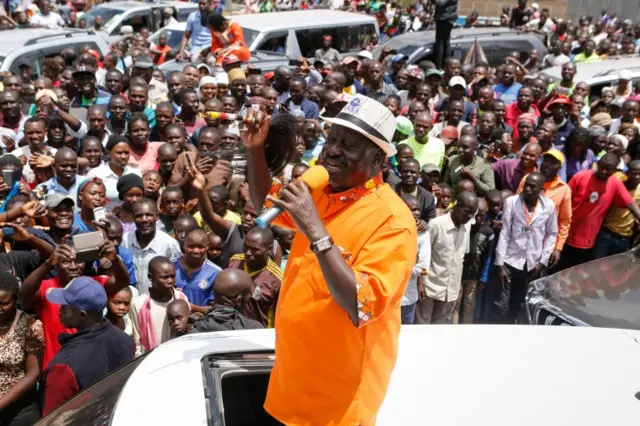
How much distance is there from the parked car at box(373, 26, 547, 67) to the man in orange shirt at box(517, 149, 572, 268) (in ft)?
23.8

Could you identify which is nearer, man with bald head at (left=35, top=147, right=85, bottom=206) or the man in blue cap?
the man in blue cap

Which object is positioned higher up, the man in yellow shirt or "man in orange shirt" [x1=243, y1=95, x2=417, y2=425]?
"man in orange shirt" [x1=243, y1=95, x2=417, y2=425]

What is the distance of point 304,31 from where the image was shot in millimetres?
14633

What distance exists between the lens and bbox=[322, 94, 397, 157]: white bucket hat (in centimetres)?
279

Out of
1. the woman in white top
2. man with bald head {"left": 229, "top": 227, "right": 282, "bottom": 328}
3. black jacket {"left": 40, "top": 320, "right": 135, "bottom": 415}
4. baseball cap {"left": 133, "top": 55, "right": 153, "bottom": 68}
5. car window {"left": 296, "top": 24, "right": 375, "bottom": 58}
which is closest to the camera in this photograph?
black jacket {"left": 40, "top": 320, "right": 135, "bottom": 415}

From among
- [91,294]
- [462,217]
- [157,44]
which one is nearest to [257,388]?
[91,294]

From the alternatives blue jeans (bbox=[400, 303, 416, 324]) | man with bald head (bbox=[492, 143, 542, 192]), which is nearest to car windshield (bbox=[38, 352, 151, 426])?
blue jeans (bbox=[400, 303, 416, 324])

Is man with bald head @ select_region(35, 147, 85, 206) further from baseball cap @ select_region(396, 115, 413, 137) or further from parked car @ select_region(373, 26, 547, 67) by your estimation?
parked car @ select_region(373, 26, 547, 67)

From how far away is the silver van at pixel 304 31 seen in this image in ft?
46.7

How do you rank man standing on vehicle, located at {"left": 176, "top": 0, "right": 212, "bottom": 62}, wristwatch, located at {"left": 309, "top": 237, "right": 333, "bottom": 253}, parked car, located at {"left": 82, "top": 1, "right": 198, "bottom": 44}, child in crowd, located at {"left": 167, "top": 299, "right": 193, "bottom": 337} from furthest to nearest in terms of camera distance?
parked car, located at {"left": 82, "top": 1, "right": 198, "bottom": 44} < man standing on vehicle, located at {"left": 176, "top": 0, "right": 212, "bottom": 62} < child in crowd, located at {"left": 167, "top": 299, "right": 193, "bottom": 337} < wristwatch, located at {"left": 309, "top": 237, "right": 333, "bottom": 253}

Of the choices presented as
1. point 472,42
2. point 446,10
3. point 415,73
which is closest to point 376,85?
point 415,73

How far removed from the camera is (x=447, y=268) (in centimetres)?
695

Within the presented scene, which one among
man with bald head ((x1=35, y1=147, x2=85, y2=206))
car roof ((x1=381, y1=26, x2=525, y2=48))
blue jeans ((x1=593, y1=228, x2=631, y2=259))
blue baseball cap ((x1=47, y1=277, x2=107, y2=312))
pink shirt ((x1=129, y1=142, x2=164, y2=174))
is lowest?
blue jeans ((x1=593, y1=228, x2=631, y2=259))

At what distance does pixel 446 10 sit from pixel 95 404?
38.6 ft
